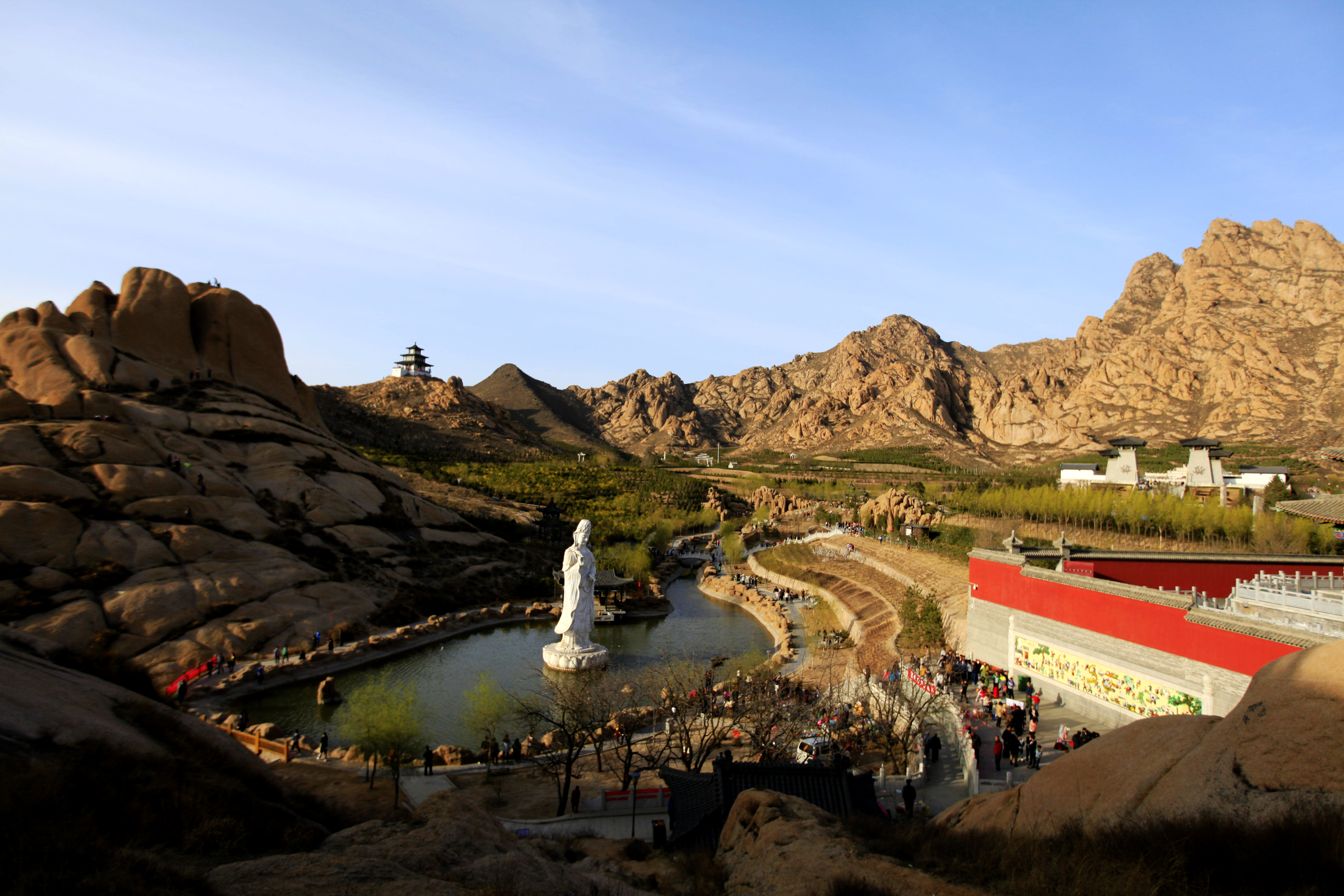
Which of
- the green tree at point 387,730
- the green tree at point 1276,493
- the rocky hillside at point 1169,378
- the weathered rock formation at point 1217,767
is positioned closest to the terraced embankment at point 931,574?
the green tree at point 387,730

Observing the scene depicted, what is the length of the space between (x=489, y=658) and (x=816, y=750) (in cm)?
1655

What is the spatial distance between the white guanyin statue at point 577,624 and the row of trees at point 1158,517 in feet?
104

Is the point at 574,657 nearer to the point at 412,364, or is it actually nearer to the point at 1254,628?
the point at 1254,628

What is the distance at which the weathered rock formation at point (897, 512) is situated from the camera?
55.8 m

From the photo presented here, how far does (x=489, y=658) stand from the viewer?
101ft

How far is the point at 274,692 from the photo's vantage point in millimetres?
24859

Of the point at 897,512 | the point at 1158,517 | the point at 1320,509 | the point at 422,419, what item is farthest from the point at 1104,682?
the point at 422,419

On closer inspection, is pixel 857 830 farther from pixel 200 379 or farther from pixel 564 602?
pixel 200 379

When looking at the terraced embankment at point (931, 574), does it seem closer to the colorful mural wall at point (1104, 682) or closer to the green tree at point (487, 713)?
the colorful mural wall at point (1104, 682)

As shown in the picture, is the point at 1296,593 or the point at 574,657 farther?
the point at 574,657

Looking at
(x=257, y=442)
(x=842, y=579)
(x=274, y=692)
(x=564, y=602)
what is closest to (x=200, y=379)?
(x=257, y=442)

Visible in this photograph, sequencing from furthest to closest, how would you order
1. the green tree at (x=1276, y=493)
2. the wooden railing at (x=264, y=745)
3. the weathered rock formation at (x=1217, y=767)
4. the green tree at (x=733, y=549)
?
the green tree at (x=733, y=549), the green tree at (x=1276, y=493), the wooden railing at (x=264, y=745), the weathered rock formation at (x=1217, y=767)

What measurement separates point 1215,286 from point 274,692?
531 ft

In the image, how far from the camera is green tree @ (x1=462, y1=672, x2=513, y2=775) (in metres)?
20.8
